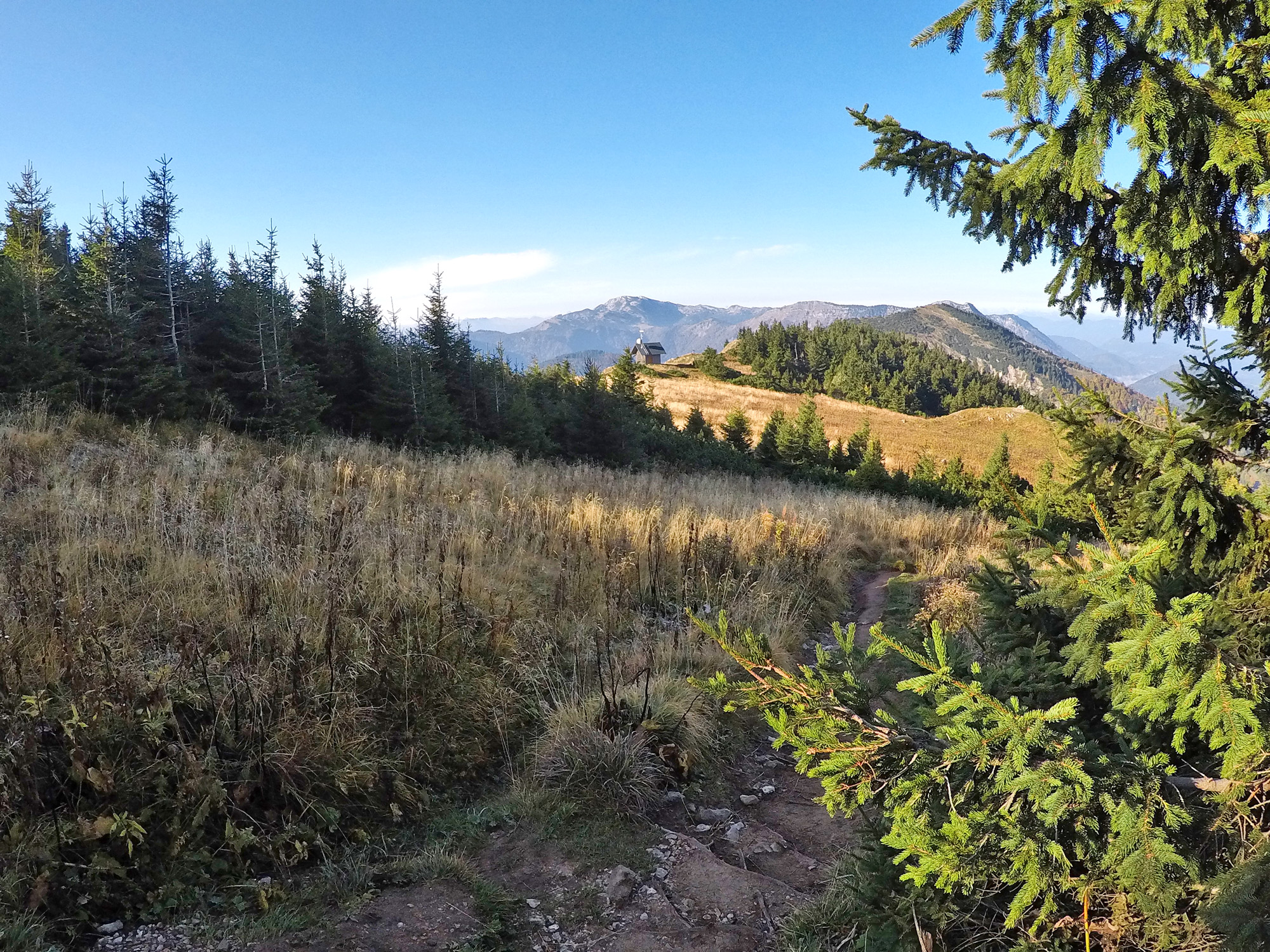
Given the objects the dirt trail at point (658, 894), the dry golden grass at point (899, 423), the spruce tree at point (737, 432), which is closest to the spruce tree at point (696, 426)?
the spruce tree at point (737, 432)

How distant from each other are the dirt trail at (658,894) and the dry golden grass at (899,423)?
42.8m

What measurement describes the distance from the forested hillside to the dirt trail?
245 feet

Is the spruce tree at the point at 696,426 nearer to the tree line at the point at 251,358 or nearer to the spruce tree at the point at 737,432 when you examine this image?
the spruce tree at the point at 737,432

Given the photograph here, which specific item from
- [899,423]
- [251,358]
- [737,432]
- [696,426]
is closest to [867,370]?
[899,423]

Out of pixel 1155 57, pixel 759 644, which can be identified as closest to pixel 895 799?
pixel 759 644

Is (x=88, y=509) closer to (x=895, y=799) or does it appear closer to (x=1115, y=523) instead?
(x=895, y=799)

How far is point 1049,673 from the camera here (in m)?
2.34

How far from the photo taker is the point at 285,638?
392 cm

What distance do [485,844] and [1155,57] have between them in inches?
162

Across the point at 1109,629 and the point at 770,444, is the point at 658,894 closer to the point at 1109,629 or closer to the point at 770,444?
the point at 1109,629

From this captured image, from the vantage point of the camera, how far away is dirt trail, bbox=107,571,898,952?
8.81ft

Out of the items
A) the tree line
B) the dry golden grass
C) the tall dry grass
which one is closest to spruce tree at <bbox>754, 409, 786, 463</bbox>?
the tree line

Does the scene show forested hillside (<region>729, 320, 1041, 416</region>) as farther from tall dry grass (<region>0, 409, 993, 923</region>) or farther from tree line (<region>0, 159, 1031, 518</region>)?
tall dry grass (<region>0, 409, 993, 923</region>)

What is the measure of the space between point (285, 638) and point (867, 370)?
322ft
